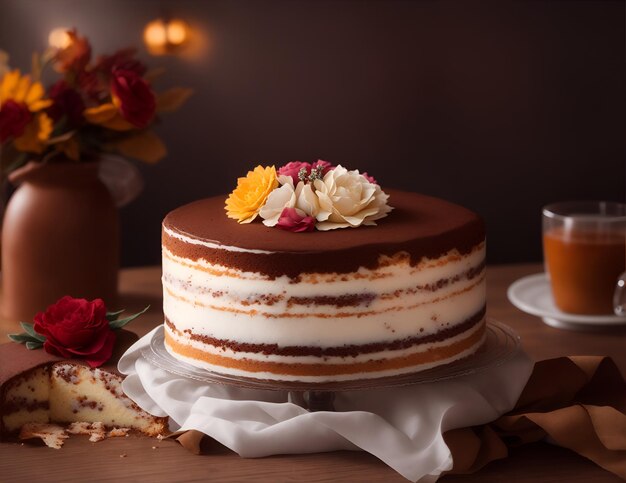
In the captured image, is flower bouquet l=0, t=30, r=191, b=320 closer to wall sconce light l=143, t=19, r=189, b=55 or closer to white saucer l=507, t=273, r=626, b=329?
wall sconce light l=143, t=19, r=189, b=55

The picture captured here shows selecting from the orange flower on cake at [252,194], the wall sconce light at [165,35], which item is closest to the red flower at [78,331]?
the orange flower on cake at [252,194]

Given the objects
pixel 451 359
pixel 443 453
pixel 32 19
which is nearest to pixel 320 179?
pixel 451 359

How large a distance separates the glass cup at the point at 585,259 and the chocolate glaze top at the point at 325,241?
0.53 m

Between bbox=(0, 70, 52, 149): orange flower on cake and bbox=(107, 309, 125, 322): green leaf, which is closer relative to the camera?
bbox=(107, 309, 125, 322): green leaf

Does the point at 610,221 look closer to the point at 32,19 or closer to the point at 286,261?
the point at 286,261

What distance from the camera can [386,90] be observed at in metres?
2.51

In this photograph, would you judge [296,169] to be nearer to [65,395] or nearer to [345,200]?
[345,200]

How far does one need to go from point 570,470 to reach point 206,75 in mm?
1414

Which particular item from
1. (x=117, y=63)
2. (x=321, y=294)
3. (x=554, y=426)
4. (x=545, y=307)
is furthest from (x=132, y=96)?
(x=554, y=426)

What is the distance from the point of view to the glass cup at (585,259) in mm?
1959

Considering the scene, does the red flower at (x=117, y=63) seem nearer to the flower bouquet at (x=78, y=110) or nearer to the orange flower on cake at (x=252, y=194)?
the flower bouquet at (x=78, y=110)

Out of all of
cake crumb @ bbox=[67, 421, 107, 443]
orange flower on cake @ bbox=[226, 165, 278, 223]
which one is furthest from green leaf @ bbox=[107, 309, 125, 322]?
orange flower on cake @ bbox=[226, 165, 278, 223]

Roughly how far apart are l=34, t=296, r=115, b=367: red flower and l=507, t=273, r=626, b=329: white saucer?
844mm

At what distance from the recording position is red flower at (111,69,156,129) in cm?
196
